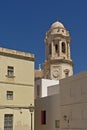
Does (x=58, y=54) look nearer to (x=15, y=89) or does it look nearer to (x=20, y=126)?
(x=15, y=89)

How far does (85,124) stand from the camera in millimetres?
31453

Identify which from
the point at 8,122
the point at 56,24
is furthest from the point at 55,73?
the point at 8,122

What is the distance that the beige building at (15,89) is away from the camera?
32969mm

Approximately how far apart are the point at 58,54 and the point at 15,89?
1800 cm

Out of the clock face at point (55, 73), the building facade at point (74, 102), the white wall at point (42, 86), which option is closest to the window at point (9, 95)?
the building facade at point (74, 102)

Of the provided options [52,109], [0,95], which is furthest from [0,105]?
[52,109]

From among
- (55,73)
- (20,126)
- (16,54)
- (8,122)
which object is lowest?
(20,126)

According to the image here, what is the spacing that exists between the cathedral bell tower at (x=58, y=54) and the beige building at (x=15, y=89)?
47.9 ft

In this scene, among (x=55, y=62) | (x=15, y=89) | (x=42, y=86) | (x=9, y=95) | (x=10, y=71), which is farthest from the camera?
(x=55, y=62)

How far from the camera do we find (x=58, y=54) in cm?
5059

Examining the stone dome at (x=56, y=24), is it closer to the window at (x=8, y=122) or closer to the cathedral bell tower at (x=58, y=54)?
the cathedral bell tower at (x=58, y=54)

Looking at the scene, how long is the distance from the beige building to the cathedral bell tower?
1459cm

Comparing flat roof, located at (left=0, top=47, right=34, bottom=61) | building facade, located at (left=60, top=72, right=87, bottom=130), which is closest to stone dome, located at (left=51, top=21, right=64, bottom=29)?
flat roof, located at (left=0, top=47, right=34, bottom=61)

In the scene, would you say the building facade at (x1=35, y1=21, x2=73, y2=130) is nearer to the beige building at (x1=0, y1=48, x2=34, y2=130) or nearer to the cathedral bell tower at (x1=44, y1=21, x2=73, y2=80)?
the cathedral bell tower at (x1=44, y1=21, x2=73, y2=80)
